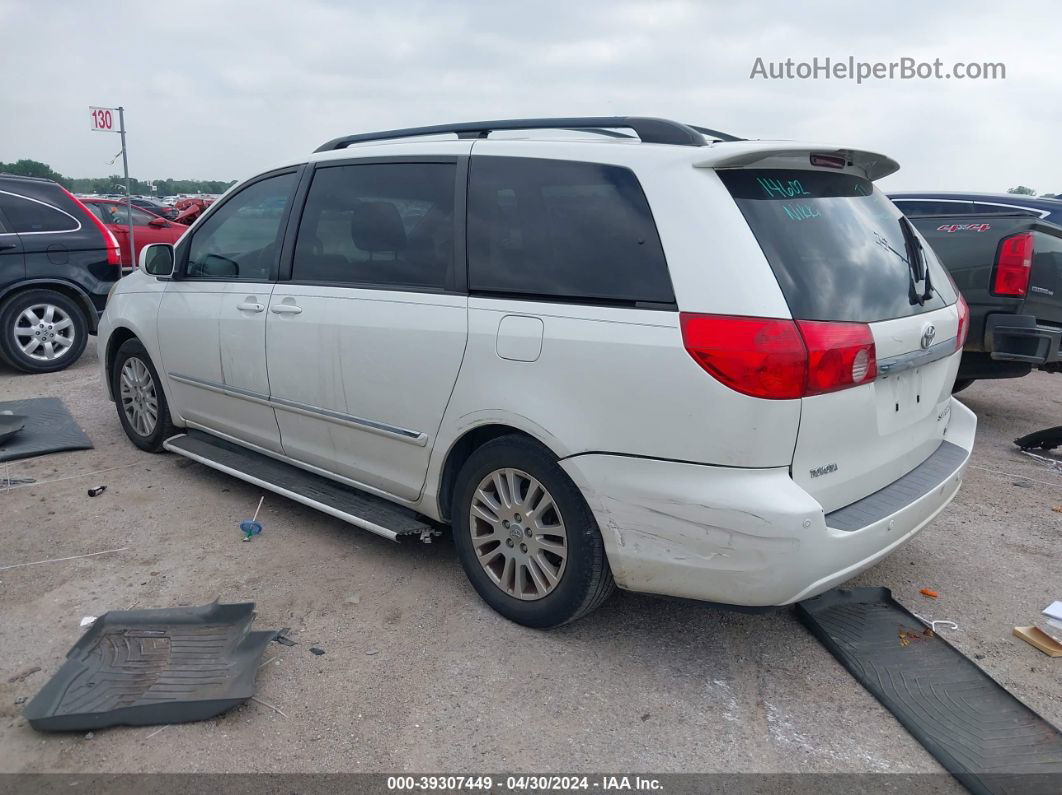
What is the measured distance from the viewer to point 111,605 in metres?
3.56

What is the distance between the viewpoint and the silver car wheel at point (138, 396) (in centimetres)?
539

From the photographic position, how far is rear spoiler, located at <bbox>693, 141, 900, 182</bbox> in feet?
9.42

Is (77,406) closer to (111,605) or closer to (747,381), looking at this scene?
(111,605)

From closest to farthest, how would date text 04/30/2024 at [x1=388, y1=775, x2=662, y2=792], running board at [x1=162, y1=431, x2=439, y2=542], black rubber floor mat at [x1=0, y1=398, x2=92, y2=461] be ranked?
date text 04/30/2024 at [x1=388, y1=775, x2=662, y2=792]
running board at [x1=162, y1=431, x2=439, y2=542]
black rubber floor mat at [x1=0, y1=398, x2=92, y2=461]

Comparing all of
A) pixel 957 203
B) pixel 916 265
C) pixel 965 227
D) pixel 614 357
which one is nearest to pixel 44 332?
pixel 614 357

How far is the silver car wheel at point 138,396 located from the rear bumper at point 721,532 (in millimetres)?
3417

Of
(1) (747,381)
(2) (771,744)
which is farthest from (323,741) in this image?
(1) (747,381)

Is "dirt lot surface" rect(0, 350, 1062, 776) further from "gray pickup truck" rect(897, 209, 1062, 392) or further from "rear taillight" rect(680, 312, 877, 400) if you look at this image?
"gray pickup truck" rect(897, 209, 1062, 392)

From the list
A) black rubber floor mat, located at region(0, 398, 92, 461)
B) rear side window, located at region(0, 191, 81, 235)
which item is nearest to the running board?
black rubber floor mat, located at region(0, 398, 92, 461)

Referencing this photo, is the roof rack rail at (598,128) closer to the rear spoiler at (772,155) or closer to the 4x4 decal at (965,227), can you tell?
the rear spoiler at (772,155)

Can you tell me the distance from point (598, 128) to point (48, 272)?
676 cm

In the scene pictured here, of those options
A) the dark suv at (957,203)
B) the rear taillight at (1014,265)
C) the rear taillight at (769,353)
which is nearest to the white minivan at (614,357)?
the rear taillight at (769,353)

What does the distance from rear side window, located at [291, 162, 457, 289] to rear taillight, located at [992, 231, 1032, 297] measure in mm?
4416

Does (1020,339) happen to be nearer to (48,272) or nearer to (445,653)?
(445,653)
